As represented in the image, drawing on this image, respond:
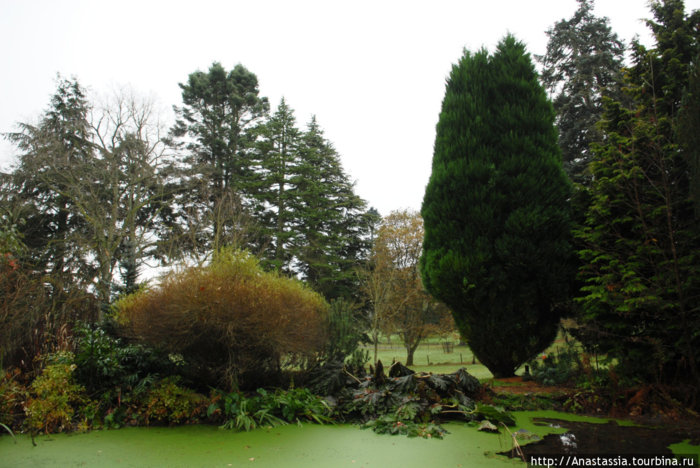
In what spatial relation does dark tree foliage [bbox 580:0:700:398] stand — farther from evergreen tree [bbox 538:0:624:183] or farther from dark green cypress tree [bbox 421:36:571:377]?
evergreen tree [bbox 538:0:624:183]

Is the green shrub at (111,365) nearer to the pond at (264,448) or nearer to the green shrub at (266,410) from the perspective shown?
the pond at (264,448)

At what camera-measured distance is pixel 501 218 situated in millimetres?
7441

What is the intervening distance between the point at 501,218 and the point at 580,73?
11.5 metres

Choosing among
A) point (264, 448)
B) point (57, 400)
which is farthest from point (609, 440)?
point (57, 400)

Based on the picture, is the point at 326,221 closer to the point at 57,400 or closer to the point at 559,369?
the point at 559,369

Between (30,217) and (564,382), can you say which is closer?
(564,382)

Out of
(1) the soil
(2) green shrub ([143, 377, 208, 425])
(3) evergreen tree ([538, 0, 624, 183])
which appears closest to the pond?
(2) green shrub ([143, 377, 208, 425])

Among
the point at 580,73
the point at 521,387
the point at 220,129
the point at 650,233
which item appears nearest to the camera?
the point at 650,233

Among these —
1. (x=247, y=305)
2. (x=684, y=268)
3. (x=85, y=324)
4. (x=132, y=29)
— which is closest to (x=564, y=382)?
(x=684, y=268)

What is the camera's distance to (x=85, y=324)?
5895 mm

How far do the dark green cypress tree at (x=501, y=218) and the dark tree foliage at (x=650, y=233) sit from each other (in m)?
1.04

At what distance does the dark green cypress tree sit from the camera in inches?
280

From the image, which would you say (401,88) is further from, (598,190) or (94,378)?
(94,378)

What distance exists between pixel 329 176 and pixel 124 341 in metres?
17.1
